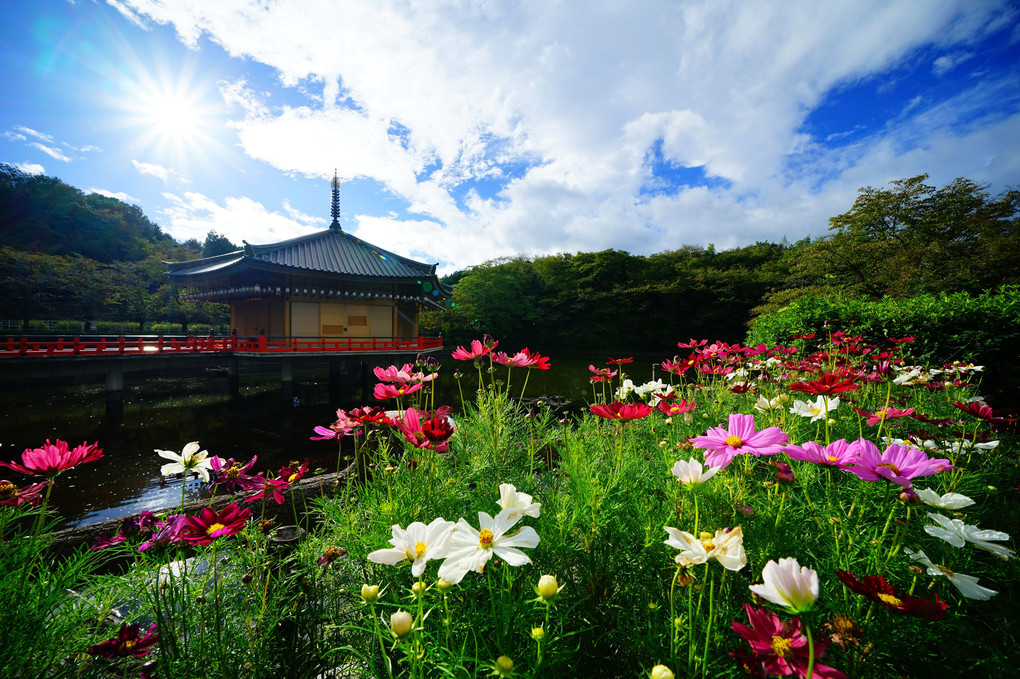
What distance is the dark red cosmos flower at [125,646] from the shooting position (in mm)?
762

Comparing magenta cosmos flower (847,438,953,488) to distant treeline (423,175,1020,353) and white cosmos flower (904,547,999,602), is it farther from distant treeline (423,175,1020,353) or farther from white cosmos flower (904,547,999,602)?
distant treeline (423,175,1020,353)

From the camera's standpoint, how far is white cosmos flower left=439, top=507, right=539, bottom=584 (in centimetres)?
59

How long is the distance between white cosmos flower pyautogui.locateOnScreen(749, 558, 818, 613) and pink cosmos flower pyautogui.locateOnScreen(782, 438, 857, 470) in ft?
0.82

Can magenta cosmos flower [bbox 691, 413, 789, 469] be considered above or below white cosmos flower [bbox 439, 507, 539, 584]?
above

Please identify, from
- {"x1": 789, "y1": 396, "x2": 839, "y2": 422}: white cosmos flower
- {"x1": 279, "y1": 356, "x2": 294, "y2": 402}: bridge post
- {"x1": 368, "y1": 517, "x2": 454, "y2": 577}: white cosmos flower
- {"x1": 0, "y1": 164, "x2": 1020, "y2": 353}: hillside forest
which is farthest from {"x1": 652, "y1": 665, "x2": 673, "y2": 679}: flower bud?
{"x1": 0, "y1": 164, "x2": 1020, "y2": 353}: hillside forest

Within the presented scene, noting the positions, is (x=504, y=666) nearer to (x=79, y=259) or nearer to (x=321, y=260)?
(x=321, y=260)

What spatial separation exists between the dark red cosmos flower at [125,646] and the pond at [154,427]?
352cm

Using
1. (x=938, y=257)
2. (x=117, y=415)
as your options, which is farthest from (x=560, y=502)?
(x=938, y=257)

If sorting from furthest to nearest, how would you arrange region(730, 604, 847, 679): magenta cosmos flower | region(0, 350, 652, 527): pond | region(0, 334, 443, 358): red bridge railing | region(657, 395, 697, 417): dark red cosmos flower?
region(0, 334, 443, 358): red bridge railing, region(0, 350, 652, 527): pond, region(657, 395, 697, 417): dark red cosmos flower, region(730, 604, 847, 679): magenta cosmos flower

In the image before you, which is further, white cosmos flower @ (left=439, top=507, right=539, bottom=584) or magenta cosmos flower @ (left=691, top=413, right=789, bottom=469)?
magenta cosmos flower @ (left=691, top=413, right=789, bottom=469)

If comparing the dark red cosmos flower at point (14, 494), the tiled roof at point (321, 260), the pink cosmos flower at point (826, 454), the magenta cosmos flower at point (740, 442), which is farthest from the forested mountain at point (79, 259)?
the pink cosmos flower at point (826, 454)

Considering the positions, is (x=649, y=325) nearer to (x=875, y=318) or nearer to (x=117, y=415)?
(x=875, y=318)

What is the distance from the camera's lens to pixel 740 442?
760 millimetres

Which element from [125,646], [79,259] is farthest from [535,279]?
[125,646]
